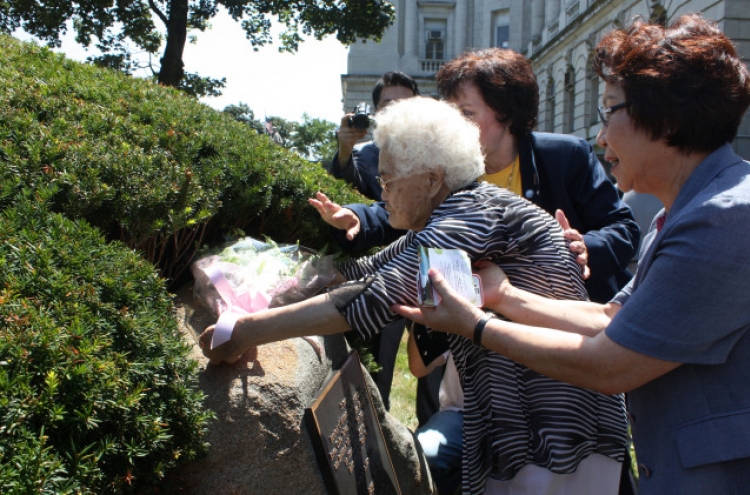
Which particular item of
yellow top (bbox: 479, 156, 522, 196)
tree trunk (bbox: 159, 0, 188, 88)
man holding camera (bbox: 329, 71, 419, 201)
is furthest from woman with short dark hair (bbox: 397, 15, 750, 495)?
tree trunk (bbox: 159, 0, 188, 88)

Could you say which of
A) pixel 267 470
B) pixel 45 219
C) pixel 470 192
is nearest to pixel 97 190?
pixel 45 219

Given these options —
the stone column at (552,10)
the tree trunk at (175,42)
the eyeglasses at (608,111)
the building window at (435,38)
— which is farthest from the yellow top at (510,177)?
the building window at (435,38)

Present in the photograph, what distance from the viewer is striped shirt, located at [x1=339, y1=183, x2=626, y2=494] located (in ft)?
7.29

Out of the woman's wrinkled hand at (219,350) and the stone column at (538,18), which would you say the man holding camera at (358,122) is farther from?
the stone column at (538,18)

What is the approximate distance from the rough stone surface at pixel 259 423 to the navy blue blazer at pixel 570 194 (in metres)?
0.82

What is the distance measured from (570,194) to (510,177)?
29cm

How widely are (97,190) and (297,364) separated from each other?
973mm

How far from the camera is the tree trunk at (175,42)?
652 inches

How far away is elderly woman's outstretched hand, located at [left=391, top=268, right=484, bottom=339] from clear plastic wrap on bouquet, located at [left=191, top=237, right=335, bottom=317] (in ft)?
2.77

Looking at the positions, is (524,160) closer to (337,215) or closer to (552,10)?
(337,215)

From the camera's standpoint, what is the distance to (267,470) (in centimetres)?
235

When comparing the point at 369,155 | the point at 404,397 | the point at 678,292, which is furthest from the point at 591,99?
the point at 678,292

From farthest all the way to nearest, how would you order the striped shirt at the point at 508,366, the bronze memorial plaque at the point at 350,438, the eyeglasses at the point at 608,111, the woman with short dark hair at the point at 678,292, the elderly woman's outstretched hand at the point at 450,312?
the bronze memorial plaque at the point at 350,438 < the striped shirt at the point at 508,366 < the elderly woman's outstretched hand at the point at 450,312 < the eyeglasses at the point at 608,111 < the woman with short dark hair at the point at 678,292

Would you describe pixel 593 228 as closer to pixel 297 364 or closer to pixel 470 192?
pixel 470 192
